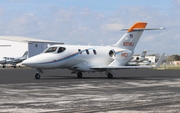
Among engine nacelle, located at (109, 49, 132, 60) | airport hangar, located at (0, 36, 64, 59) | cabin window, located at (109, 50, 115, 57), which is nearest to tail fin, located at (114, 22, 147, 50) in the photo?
engine nacelle, located at (109, 49, 132, 60)

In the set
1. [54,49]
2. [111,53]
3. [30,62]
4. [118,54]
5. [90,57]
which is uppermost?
[54,49]

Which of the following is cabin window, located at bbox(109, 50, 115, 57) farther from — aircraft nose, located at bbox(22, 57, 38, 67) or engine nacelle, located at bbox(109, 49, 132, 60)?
aircraft nose, located at bbox(22, 57, 38, 67)

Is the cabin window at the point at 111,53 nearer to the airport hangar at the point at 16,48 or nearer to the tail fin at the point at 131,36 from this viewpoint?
the tail fin at the point at 131,36

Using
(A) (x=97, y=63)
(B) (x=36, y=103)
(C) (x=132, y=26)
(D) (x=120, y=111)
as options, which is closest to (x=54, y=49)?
(A) (x=97, y=63)

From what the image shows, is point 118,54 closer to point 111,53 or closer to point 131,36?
point 111,53

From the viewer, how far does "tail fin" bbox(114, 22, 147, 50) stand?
114 ft

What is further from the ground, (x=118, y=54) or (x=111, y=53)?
(x=111, y=53)

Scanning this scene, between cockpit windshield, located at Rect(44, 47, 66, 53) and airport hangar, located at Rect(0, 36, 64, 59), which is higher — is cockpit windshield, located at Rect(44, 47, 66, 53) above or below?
below

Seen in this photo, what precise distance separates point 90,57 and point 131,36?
15.4 feet

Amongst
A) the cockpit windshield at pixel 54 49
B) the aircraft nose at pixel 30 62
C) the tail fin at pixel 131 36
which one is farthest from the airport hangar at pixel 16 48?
the aircraft nose at pixel 30 62

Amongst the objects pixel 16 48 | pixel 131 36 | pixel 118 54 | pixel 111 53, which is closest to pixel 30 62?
pixel 111 53

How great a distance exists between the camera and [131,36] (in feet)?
114

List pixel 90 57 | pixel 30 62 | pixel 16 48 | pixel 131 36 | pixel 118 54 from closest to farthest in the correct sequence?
pixel 30 62, pixel 90 57, pixel 118 54, pixel 131 36, pixel 16 48

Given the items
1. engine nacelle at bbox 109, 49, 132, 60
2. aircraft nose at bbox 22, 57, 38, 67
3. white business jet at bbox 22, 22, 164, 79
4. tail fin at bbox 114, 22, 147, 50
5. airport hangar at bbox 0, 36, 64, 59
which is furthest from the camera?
airport hangar at bbox 0, 36, 64, 59
